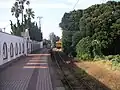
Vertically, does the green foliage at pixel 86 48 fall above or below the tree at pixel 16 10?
below

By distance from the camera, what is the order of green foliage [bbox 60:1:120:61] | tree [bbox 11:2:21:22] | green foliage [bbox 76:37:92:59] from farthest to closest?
1. tree [bbox 11:2:21:22]
2. green foliage [bbox 76:37:92:59]
3. green foliage [bbox 60:1:120:61]

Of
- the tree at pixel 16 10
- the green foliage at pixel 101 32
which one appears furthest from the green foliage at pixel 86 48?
the tree at pixel 16 10

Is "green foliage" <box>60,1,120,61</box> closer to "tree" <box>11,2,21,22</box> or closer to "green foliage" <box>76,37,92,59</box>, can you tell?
"green foliage" <box>76,37,92,59</box>

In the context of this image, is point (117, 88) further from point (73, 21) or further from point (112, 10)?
point (73, 21)

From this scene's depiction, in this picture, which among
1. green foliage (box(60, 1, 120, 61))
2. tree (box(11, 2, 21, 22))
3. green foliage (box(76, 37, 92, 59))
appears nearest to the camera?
green foliage (box(60, 1, 120, 61))

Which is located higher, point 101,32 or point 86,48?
point 101,32

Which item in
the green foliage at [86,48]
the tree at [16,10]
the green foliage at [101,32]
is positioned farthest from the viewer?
the tree at [16,10]

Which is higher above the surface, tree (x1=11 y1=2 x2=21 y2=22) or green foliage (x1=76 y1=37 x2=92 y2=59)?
tree (x1=11 y1=2 x2=21 y2=22)

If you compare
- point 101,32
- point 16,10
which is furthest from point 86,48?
point 16,10

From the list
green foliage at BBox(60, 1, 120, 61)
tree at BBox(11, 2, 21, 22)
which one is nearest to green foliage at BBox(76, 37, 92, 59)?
green foliage at BBox(60, 1, 120, 61)

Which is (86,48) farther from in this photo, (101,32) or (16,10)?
(16,10)

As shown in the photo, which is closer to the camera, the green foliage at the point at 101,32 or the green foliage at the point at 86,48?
the green foliage at the point at 101,32

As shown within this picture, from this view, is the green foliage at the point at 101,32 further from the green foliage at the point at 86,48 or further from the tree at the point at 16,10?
the tree at the point at 16,10

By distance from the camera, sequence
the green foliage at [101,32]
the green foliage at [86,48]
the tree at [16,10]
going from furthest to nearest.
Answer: the tree at [16,10]
the green foliage at [86,48]
the green foliage at [101,32]
